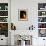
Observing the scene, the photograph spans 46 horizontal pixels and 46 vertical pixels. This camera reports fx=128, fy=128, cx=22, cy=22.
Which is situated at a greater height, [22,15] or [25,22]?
[22,15]

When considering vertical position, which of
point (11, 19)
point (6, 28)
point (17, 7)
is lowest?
point (6, 28)

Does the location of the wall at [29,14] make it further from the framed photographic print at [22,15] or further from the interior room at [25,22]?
the framed photographic print at [22,15]

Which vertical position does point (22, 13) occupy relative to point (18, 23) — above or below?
above

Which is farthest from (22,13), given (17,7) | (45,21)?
(45,21)

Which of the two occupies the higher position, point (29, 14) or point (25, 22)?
point (29, 14)

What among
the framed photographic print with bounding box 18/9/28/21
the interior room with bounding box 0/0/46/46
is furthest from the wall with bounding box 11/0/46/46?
the framed photographic print with bounding box 18/9/28/21

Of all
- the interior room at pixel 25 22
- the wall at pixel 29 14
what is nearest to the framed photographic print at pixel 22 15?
the interior room at pixel 25 22

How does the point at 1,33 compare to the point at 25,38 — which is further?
the point at 1,33

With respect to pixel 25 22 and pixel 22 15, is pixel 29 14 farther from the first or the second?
pixel 25 22

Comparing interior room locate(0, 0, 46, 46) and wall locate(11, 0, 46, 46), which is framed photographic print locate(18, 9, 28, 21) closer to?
interior room locate(0, 0, 46, 46)

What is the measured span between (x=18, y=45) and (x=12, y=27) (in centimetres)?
101

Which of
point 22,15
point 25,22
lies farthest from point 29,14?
point 25,22

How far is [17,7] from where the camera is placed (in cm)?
687

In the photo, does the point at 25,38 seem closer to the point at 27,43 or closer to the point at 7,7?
the point at 27,43
